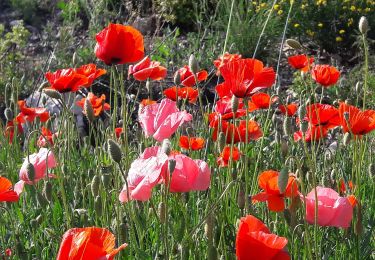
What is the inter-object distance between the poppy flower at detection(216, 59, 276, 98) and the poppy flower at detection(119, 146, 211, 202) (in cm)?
27

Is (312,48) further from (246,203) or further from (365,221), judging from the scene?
(246,203)

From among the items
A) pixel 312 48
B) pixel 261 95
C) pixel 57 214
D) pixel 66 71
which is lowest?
pixel 312 48

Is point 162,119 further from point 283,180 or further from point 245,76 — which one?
point 283,180

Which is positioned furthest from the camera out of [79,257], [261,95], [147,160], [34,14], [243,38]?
[34,14]

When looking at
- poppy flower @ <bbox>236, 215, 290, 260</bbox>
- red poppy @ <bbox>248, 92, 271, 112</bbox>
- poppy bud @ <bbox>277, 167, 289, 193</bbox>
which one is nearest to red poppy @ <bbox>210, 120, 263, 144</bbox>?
red poppy @ <bbox>248, 92, 271, 112</bbox>

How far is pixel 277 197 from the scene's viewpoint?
70.4 inches

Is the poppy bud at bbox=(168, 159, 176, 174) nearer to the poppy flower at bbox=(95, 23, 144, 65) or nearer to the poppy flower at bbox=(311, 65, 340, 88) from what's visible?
the poppy flower at bbox=(95, 23, 144, 65)

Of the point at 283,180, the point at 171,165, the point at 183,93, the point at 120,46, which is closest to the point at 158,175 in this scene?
the point at 171,165

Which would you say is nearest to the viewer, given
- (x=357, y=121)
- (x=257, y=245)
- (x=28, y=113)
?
(x=257, y=245)

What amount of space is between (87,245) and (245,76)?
34.2 inches

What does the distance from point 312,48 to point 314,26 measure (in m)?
0.26

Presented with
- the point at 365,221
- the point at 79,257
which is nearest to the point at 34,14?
the point at 365,221

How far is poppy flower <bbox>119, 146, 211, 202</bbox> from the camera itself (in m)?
1.53

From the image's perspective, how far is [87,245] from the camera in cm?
118
